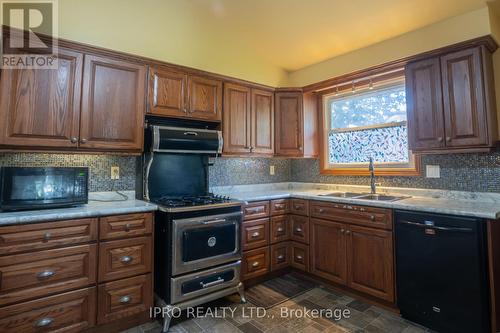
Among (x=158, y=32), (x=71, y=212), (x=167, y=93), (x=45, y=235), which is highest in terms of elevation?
(x=158, y=32)

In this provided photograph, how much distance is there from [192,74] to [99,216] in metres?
1.56

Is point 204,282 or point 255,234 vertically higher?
point 255,234

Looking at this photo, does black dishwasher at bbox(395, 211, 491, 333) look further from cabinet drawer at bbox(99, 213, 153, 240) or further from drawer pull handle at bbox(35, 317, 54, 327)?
drawer pull handle at bbox(35, 317, 54, 327)

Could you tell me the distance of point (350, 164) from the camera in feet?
10.8

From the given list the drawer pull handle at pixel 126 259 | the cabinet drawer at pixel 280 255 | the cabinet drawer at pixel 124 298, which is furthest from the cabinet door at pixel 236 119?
the cabinet drawer at pixel 124 298

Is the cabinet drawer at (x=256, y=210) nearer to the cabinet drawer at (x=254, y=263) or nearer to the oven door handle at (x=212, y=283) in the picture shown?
the cabinet drawer at (x=254, y=263)

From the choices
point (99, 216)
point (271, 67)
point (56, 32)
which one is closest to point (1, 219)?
point (99, 216)

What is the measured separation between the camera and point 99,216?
1.87 m

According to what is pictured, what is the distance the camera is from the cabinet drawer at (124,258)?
1898mm

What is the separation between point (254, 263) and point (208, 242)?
2.46ft

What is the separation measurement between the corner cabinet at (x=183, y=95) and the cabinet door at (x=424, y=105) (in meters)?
1.87

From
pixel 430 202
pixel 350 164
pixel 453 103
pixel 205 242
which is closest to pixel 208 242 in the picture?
pixel 205 242

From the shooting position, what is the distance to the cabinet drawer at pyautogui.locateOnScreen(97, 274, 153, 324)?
74.2 inches

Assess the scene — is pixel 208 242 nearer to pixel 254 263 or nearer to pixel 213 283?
pixel 213 283
